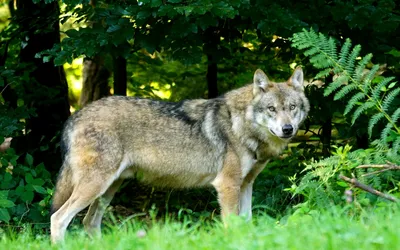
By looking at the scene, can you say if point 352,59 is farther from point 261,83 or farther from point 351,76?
point 261,83

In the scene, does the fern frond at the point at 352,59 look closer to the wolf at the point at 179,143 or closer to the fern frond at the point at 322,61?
the fern frond at the point at 322,61

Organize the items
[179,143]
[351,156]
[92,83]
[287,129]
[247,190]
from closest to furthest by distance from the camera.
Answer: [351,156] → [287,129] → [179,143] → [247,190] → [92,83]

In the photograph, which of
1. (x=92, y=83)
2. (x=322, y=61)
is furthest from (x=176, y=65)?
(x=322, y=61)

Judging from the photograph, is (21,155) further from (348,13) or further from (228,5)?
(348,13)

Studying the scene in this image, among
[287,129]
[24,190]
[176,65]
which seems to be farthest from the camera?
[176,65]

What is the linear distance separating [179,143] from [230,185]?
0.77 meters

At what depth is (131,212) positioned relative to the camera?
9727 mm

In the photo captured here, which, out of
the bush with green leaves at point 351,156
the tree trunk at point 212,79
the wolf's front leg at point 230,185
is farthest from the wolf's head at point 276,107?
the tree trunk at point 212,79

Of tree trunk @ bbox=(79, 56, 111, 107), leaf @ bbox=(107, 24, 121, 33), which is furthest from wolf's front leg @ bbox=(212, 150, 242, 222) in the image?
tree trunk @ bbox=(79, 56, 111, 107)

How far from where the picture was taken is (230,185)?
26.0 ft

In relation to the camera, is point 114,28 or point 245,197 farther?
point 245,197

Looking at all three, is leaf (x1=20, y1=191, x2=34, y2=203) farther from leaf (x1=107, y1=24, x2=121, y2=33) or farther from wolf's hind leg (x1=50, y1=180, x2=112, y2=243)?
leaf (x1=107, y1=24, x2=121, y2=33)

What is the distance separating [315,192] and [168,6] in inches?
94.8

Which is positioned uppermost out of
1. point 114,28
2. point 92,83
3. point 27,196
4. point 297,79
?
point 114,28
